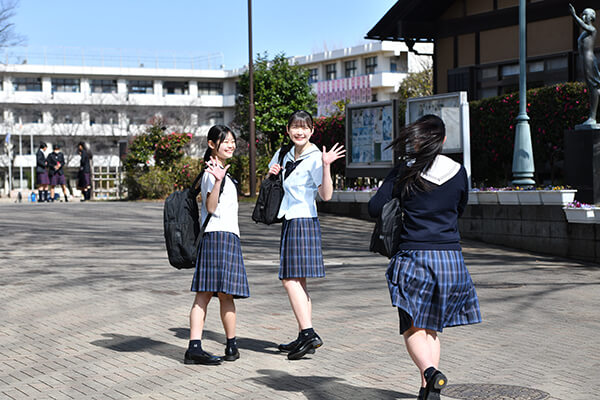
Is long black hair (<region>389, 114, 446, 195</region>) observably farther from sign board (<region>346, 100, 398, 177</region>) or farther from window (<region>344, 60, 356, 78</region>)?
window (<region>344, 60, 356, 78</region>)

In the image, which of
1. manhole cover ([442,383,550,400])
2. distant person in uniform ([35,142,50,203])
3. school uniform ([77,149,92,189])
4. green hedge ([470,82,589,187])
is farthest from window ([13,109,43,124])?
manhole cover ([442,383,550,400])

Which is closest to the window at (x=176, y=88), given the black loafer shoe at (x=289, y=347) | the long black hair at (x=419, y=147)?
the black loafer shoe at (x=289, y=347)

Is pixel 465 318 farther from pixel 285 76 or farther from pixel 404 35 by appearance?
pixel 285 76

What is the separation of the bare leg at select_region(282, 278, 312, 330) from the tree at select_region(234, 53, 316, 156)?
86.7ft

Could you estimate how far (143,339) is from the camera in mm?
6793

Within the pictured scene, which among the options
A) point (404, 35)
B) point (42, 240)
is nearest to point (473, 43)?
point (404, 35)

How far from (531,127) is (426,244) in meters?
13.3

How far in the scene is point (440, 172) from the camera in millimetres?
4438

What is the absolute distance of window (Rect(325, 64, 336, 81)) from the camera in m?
79.2

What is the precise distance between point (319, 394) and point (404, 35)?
20.9 meters

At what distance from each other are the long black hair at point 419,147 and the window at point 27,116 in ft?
262

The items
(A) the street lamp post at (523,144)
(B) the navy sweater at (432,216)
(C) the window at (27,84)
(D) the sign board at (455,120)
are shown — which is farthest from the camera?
(C) the window at (27,84)

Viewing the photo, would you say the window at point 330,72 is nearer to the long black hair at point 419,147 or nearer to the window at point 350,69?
the window at point 350,69

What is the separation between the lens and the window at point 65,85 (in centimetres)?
8500
